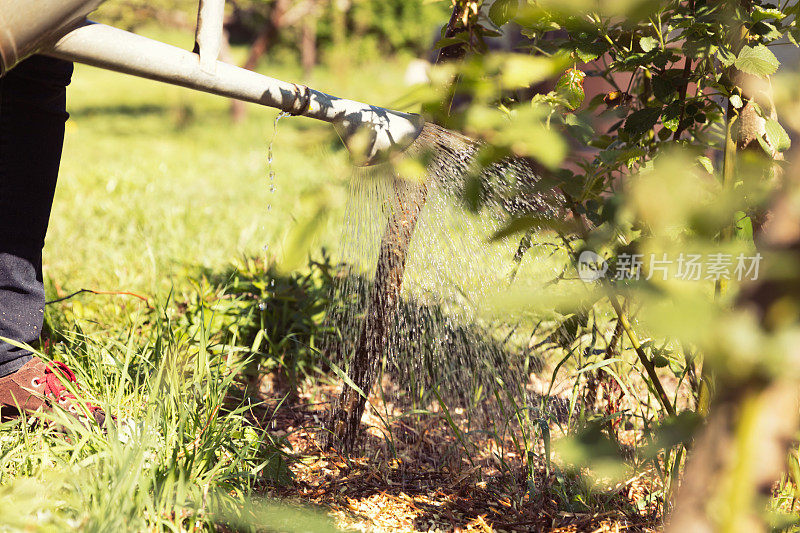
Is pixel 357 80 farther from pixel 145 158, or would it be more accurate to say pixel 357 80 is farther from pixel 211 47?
pixel 211 47

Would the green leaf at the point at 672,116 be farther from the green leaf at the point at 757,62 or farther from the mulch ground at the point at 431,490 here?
the mulch ground at the point at 431,490

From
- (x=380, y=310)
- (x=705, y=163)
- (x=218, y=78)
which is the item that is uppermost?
(x=705, y=163)

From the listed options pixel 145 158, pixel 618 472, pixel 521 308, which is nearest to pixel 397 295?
pixel 618 472

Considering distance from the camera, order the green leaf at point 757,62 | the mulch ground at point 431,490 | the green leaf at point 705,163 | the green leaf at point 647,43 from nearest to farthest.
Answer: the green leaf at point 757,62 < the green leaf at point 647,43 < the green leaf at point 705,163 < the mulch ground at point 431,490

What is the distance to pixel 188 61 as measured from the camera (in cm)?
119

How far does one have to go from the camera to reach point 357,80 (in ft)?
44.2

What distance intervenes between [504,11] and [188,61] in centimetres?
60

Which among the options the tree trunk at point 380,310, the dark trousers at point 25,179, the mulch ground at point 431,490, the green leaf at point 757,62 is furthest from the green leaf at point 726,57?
the dark trousers at point 25,179

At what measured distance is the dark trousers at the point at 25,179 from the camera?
1.70 meters

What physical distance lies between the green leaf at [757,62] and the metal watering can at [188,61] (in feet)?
2.05

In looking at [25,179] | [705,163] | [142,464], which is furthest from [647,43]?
[25,179]

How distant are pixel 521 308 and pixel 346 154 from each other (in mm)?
731

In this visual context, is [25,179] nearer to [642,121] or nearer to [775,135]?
[642,121]

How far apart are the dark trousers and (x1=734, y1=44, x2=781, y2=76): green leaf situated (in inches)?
62.0
